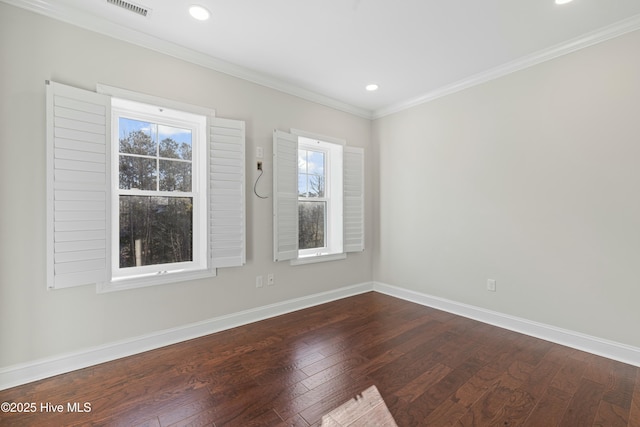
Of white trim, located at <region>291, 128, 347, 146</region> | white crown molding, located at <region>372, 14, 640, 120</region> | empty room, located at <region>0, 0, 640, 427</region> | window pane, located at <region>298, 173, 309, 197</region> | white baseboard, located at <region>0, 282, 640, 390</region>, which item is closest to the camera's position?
empty room, located at <region>0, 0, 640, 427</region>

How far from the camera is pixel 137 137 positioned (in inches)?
102

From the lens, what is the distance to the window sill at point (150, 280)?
7.50 ft

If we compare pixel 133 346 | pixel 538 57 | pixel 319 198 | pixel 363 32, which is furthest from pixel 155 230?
pixel 538 57

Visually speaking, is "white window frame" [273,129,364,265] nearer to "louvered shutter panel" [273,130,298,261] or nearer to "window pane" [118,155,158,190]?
"louvered shutter panel" [273,130,298,261]

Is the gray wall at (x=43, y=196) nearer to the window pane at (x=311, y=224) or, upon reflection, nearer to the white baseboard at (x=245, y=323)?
the white baseboard at (x=245, y=323)

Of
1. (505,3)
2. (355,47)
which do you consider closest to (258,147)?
(355,47)

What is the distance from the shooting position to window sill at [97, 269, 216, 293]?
229cm

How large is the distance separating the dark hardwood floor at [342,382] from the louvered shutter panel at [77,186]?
2.63 feet

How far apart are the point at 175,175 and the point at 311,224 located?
1.79 meters

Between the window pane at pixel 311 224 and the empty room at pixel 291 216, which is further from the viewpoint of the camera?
the window pane at pixel 311 224

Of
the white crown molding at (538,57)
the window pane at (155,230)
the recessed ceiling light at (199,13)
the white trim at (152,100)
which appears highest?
the recessed ceiling light at (199,13)

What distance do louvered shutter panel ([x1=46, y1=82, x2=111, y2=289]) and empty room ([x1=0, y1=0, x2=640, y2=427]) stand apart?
0.5 inches

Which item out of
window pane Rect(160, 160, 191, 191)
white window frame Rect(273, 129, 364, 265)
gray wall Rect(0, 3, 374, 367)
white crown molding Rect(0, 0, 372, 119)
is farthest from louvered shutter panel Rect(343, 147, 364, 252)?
window pane Rect(160, 160, 191, 191)

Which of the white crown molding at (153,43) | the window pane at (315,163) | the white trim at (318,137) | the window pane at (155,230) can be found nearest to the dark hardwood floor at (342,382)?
the window pane at (155,230)
